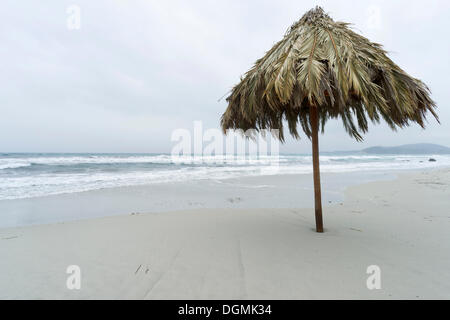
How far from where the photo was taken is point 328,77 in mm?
2537

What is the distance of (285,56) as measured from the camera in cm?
280

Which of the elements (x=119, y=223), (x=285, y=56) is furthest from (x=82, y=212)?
(x=285, y=56)

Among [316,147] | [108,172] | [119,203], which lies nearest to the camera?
[316,147]

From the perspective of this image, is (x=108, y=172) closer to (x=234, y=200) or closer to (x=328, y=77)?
(x=234, y=200)

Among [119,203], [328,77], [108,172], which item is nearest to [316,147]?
[328,77]

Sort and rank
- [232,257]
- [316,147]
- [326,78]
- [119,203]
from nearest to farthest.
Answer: [326,78] < [232,257] < [316,147] < [119,203]

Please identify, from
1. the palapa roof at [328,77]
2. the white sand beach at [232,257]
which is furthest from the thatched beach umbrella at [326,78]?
the white sand beach at [232,257]

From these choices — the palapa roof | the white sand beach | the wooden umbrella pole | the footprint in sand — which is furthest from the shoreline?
the palapa roof

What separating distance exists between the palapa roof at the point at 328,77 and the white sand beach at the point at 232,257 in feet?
5.85

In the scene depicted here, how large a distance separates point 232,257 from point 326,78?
253cm

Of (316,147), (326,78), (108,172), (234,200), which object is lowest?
(234,200)

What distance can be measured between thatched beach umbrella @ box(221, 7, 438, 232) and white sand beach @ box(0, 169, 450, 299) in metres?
0.99
